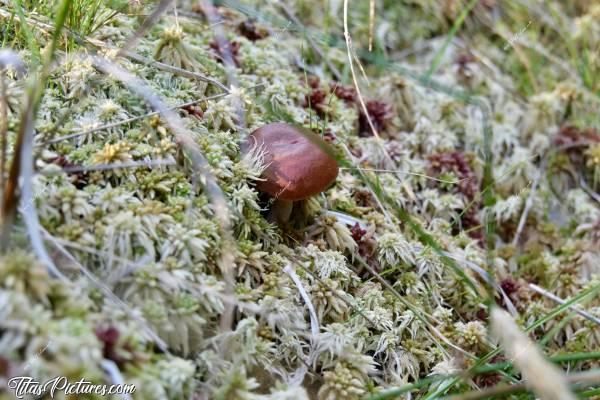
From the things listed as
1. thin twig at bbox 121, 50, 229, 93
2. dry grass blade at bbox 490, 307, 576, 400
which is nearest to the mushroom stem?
thin twig at bbox 121, 50, 229, 93

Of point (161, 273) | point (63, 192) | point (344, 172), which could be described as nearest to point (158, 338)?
Answer: point (161, 273)

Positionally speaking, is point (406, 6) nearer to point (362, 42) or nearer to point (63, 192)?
point (362, 42)

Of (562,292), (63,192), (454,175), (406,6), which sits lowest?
(562,292)

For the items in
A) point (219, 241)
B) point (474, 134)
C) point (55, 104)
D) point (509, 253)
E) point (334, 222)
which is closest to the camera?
point (219, 241)

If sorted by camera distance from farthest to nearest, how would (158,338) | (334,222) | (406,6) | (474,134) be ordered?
(406,6) → (474,134) → (334,222) → (158,338)

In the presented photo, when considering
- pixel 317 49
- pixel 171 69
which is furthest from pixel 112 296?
pixel 317 49

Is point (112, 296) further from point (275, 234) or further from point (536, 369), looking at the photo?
point (536, 369)

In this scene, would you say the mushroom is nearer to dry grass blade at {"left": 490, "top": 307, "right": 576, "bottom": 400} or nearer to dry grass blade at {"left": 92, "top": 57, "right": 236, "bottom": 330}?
dry grass blade at {"left": 92, "top": 57, "right": 236, "bottom": 330}

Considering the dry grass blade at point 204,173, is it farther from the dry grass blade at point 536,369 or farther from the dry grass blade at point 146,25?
the dry grass blade at point 536,369
